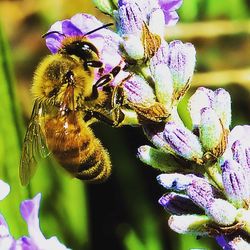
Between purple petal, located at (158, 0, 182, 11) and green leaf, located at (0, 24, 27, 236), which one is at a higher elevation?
purple petal, located at (158, 0, 182, 11)

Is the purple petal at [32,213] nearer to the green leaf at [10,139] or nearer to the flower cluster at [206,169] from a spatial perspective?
the flower cluster at [206,169]

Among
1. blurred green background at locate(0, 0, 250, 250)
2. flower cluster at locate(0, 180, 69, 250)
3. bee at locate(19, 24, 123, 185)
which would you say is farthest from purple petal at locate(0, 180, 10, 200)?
blurred green background at locate(0, 0, 250, 250)

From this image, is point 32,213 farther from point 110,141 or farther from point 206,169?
point 110,141

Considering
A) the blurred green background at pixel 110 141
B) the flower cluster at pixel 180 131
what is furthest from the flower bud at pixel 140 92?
the blurred green background at pixel 110 141

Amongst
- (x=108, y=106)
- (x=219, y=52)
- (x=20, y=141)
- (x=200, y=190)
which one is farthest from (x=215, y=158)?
(x=219, y=52)

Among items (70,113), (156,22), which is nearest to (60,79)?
(70,113)

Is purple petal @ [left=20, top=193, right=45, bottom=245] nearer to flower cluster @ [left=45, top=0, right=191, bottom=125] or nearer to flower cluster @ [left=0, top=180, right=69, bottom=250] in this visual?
flower cluster @ [left=0, top=180, right=69, bottom=250]

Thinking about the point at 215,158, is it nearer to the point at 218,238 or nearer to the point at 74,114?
the point at 218,238
